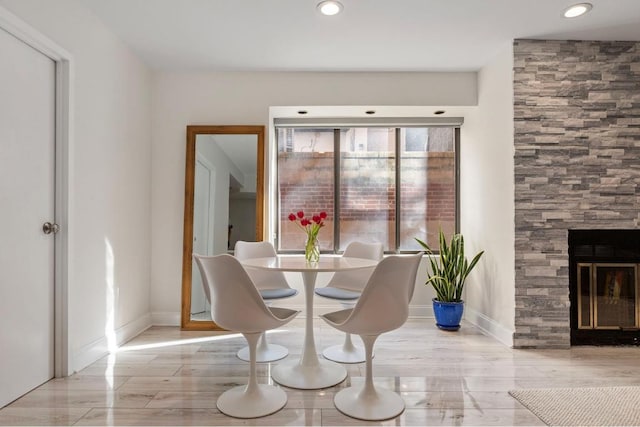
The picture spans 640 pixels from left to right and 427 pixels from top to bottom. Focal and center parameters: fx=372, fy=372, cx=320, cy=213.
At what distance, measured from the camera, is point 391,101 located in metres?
3.60

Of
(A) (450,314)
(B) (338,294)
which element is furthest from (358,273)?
(A) (450,314)

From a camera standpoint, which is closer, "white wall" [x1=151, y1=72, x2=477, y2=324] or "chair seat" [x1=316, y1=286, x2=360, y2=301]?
"chair seat" [x1=316, y1=286, x2=360, y2=301]

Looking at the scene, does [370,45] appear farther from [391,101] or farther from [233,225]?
[233,225]

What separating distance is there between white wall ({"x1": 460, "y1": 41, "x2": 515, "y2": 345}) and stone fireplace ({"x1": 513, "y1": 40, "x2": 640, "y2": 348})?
0.27 feet

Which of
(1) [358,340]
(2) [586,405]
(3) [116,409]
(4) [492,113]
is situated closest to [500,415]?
(2) [586,405]

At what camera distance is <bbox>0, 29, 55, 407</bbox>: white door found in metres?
1.96

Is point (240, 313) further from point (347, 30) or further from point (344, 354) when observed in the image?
point (347, 30)

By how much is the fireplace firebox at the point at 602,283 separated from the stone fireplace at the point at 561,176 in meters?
0.11

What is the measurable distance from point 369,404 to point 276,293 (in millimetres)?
1183

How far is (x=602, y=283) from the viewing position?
3018mm

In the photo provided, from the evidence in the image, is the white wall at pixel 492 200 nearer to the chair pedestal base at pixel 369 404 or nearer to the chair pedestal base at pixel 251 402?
the chair pedestal base at pixel 369 404

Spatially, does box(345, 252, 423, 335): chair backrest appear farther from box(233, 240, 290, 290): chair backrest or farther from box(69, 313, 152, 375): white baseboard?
box(69, 313, 152, 375): white baseboard

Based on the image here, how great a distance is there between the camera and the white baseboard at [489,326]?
117 inches

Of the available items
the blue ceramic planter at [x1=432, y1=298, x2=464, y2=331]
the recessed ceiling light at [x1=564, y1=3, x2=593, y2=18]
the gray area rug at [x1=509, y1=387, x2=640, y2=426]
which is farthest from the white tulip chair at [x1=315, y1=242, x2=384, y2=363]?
the recessed ceiling light at [x1=564, y1=3, x2=593, y2=18]
